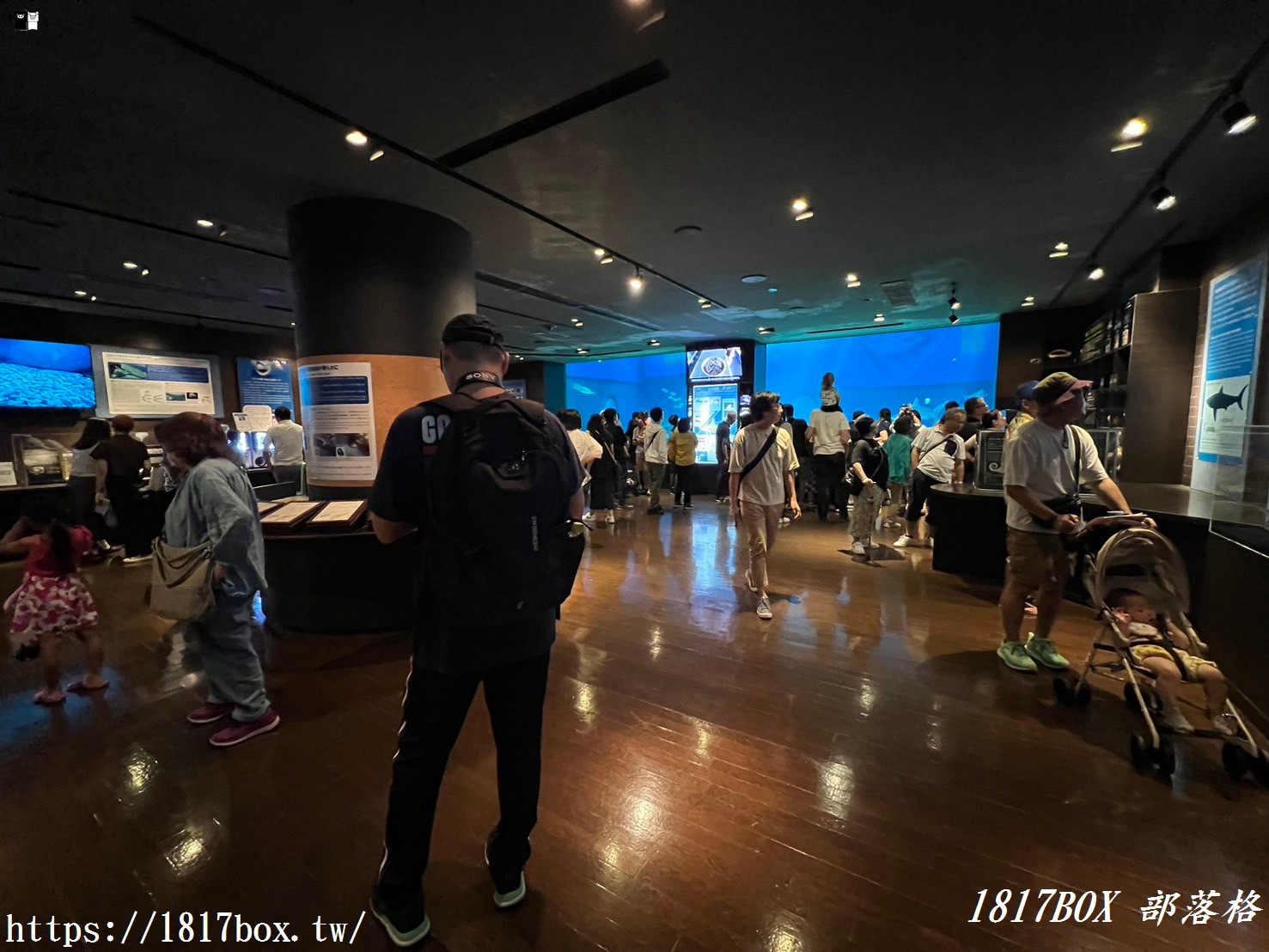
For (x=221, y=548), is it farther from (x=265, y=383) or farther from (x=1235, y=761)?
(x=265, y=383)

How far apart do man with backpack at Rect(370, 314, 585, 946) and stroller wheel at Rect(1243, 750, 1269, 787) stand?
293 cm

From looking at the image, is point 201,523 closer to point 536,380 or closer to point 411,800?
point 411,800

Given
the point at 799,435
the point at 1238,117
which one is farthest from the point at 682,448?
the point at 1238,117

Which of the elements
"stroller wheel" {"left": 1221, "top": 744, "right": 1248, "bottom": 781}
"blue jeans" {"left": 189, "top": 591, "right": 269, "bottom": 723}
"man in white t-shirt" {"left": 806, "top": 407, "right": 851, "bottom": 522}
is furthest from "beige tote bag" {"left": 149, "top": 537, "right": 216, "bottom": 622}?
"man in white t-shirt" {"left": 806, "top": 407, "right": 851, "bottom": 522}

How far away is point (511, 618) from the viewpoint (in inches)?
54.1

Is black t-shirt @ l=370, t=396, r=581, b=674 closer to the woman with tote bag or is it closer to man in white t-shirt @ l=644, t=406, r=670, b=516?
the woman with tote bag

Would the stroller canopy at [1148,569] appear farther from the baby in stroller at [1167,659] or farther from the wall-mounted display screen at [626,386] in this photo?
the wall-mounted display screen at [626,386]

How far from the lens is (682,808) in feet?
6.77

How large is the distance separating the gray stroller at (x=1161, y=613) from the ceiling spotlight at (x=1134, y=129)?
2.32 m

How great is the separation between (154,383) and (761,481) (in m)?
10.3

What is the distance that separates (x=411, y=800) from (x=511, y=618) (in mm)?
615

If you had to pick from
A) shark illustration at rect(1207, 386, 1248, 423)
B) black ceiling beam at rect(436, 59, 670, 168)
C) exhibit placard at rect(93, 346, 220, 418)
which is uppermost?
black ceiling beam at rect(436, 59, 670, 168)

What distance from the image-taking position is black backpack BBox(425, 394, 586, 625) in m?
1.29

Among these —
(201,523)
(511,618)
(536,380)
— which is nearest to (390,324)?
(201,523)
